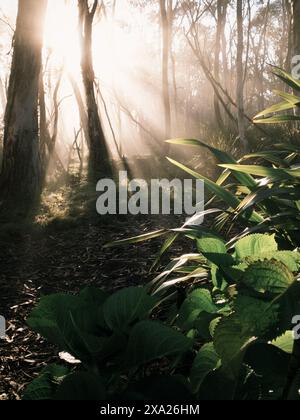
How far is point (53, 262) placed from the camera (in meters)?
3.76

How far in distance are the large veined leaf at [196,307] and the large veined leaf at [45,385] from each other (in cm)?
27

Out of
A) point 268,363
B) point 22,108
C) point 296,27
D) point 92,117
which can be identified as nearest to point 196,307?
point 268,363

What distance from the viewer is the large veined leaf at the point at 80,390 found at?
621 mm

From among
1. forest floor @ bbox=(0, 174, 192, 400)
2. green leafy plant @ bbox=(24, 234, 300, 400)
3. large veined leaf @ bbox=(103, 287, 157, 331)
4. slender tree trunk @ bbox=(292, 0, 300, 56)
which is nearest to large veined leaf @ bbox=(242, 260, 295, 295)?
green leafy plant @ bbox=(24, 234, 300, 400)

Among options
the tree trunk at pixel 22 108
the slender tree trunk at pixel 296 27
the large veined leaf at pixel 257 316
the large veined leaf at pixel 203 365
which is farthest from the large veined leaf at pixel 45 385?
the slender tree trunk at pixel 296 27

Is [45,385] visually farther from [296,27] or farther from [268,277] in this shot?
[296,27]

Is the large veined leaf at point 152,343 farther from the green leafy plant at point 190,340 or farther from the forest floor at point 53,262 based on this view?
the forest floor at point 53,262

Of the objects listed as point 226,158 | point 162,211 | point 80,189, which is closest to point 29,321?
point 226,158

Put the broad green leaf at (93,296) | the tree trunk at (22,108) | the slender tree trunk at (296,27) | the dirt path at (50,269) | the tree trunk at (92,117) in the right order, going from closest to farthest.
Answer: the broad green leaf at (93,296) → the dirt path at (50,269) → the tree trunk at (22,108) → the slender tree trunk at (296,27) → the tree trunk at (92,117)

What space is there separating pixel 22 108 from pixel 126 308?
5145 mm

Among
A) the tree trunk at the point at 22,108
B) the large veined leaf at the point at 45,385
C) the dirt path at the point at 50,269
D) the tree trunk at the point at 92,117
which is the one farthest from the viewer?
the tree trunk at the point at 92,117

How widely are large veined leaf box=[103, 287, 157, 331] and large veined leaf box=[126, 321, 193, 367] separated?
56mm

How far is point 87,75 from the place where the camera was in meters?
7.82

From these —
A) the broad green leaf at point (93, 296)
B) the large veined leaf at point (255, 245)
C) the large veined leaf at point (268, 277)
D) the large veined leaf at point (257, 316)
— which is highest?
the large veined leaf at point (255, 245)
